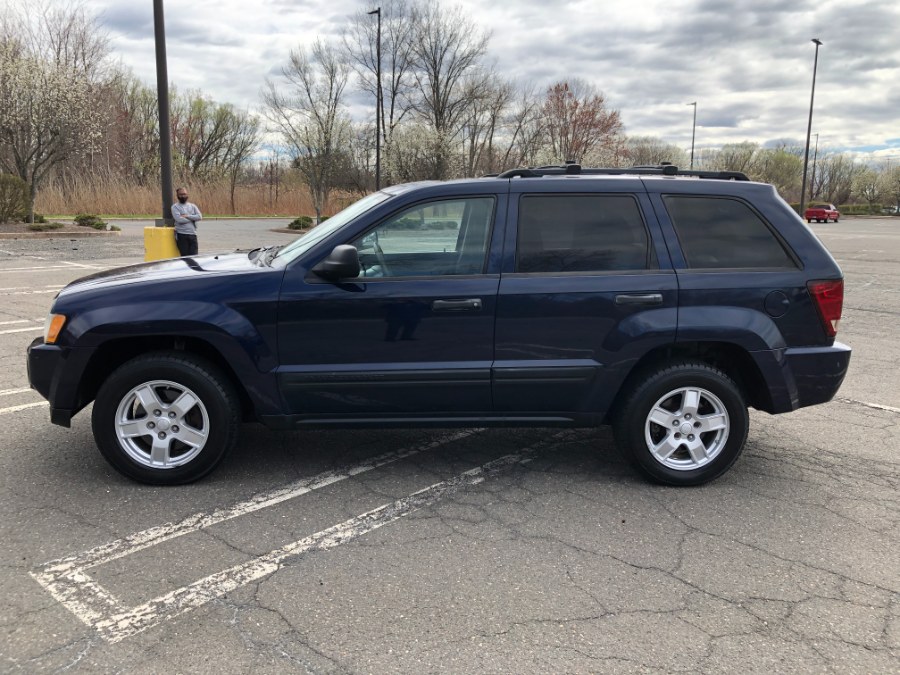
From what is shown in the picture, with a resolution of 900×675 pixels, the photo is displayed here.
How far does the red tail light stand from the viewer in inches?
156

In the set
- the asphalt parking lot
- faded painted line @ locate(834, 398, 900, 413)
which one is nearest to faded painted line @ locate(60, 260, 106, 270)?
the asphalt parking lot

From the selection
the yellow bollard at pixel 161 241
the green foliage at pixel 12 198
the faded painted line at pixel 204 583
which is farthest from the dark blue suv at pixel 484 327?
the green foliage at pixel 12 198

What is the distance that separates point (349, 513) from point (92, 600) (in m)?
→ 1.25

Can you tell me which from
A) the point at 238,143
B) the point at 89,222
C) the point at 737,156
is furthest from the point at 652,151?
the point at 89,222

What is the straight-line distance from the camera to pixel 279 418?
3918mm

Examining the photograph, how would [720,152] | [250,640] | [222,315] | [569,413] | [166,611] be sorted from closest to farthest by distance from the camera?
[250,640] → [166,611] → [222,315] → [569,413] → [720,152]

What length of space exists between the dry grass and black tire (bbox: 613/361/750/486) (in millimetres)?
37608

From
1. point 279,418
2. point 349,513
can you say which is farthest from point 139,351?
point 349,513

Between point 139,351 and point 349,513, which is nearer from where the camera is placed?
point 349,513

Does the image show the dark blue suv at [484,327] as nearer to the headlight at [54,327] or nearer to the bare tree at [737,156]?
the headlight at [54,327]

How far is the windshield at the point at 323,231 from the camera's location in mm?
4012

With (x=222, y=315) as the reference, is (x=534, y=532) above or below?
below

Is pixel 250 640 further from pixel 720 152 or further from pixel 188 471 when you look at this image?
pixel 720 152

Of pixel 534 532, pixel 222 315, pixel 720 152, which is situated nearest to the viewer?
pixel 534 532
